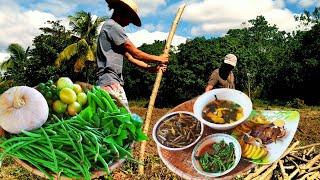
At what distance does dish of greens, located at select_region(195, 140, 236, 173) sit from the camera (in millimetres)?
3076

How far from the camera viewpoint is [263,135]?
311 cm

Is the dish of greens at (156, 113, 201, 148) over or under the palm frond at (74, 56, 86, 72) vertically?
under

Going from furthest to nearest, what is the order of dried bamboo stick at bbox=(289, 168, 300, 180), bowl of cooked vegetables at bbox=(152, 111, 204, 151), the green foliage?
the green foliage < dried bamboo stick at bbox=(289, 168, 300, 180) < bowl of cooked vegetables at bbox=(152, 111, 204, 151)

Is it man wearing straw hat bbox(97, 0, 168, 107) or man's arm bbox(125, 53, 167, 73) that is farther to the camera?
man's arm bbox(125, 53, 167, 73)

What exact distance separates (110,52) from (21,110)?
3.55 ft

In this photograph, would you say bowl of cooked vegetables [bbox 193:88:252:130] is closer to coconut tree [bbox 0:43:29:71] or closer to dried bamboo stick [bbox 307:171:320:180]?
dried bamboo stick [bbox 307:171:320:180]

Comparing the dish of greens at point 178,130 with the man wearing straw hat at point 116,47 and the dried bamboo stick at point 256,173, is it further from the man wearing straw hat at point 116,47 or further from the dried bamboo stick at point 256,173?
the dried bamboo stick at point 256,173

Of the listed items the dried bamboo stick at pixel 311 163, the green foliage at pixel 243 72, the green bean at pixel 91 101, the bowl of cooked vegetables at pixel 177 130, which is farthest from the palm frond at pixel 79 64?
the green bean at pixel 91 101

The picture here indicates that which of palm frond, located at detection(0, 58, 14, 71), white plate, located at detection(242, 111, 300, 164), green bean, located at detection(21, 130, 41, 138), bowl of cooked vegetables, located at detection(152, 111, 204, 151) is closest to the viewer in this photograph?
green bean, located at detection(21, 130, 41, 138)

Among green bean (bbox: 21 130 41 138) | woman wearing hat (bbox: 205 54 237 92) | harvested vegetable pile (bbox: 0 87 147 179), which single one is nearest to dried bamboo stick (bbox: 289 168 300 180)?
woman wearing hat (bbox: 205 54 237 92)

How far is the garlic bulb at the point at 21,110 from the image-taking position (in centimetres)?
233

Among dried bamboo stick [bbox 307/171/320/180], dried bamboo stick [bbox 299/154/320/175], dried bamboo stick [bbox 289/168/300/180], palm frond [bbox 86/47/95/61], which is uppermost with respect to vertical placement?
palm frond [bbox 86/47/95/61]

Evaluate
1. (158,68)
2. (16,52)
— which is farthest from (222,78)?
(16,52)

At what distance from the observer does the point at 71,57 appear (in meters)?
32.1
